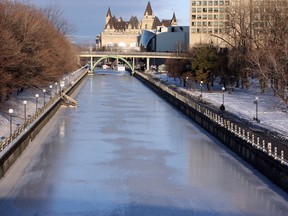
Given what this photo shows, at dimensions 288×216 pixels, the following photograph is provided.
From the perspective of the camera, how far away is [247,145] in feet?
74.9

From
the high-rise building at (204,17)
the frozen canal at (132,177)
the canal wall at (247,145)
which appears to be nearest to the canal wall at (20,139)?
the frozen canal at (132,177)

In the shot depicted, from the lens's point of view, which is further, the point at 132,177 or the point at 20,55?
the point at 20,55

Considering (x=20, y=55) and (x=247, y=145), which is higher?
(x=20, y=55)

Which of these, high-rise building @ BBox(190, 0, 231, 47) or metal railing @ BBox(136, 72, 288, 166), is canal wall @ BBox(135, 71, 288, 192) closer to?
metal railing @ BBox(136, 72, 288, 166)

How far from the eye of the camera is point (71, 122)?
1438 inches

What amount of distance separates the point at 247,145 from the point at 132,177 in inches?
217

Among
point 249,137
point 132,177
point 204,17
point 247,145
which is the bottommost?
point 132,177

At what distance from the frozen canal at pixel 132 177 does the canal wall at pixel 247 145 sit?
15.6 inches

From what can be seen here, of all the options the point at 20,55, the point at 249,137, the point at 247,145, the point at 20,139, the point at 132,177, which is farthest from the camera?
the point at 20,55

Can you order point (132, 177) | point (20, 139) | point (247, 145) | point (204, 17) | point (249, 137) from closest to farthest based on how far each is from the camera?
point (132, 177) < point (247, 145) < point (249, 137) < point (20, 139) < point (204, 17)

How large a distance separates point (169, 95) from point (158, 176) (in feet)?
104

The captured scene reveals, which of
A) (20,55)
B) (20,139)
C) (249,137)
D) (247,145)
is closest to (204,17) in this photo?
(20,55)

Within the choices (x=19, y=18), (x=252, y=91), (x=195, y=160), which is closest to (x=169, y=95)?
(x=252, y=91)

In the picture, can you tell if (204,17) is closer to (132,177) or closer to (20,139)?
(20,139)
